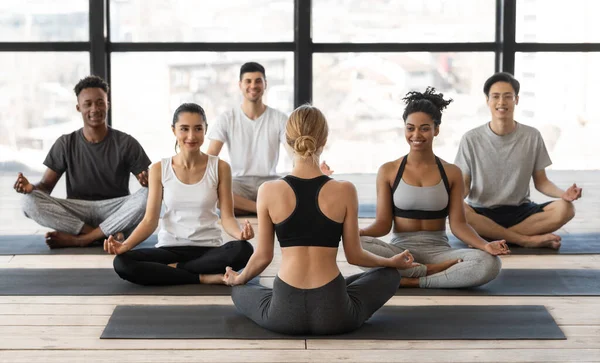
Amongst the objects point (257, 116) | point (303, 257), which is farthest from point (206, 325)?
point (257, 116)

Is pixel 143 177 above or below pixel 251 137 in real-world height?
below

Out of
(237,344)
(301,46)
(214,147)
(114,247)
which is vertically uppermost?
(301,46)

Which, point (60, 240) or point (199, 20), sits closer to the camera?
point (60, 240)

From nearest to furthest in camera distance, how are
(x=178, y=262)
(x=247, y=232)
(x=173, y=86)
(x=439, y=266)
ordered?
1. (x=247, y=232)
2. (x=439, y=266)
3. (x=178, y=262)
4. (x=173, y=86)

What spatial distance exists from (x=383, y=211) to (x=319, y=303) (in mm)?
1042

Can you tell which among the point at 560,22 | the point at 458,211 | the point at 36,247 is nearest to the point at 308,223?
the point at 458,211

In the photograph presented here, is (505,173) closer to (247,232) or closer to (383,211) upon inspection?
(383,211)

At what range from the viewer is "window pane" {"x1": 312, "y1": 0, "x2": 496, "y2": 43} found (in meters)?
6.65

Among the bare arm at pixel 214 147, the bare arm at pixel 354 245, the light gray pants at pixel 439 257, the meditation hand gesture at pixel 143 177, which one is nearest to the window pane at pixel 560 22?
the bare arm at pixel 214 147

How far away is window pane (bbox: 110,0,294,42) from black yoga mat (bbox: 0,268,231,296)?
2.77 metres

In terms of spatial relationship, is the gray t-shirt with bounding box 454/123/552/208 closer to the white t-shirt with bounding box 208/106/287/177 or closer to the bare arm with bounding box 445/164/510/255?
the bare arm with bounding box 445/164/510/255

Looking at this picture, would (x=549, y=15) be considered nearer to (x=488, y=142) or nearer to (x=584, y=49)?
(x=584, y=49)

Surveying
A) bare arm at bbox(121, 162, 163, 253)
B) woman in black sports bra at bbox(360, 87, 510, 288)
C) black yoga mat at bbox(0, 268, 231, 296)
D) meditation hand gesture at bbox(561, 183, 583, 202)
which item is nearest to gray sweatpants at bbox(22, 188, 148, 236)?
black yoga mat at bbox(0, 268, 231, 296)

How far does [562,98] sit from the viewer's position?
676 cm
